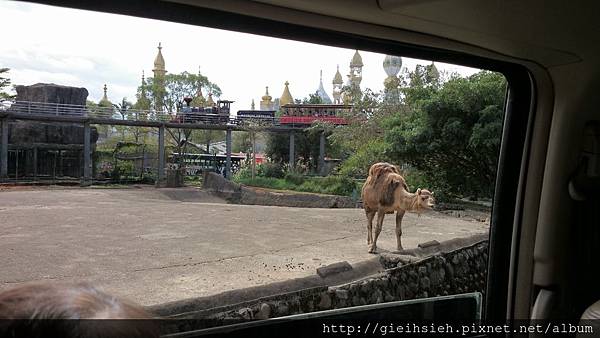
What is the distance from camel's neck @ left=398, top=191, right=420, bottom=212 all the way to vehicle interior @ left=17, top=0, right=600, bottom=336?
11.8ft

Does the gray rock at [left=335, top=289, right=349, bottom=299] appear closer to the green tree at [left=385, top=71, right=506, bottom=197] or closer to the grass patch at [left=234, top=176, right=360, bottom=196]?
the green tree at [left=385, top=71, right=506, bottom=197]

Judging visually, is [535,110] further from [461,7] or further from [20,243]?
[20,243]

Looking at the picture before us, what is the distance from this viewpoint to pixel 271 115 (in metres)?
4.37

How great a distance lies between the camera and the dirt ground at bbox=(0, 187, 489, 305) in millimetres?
3523

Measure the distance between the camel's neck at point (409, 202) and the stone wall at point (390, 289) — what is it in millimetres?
1121

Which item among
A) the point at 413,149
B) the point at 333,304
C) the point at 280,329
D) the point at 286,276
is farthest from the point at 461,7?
the point at 413,149

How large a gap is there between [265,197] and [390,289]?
26.0 feet

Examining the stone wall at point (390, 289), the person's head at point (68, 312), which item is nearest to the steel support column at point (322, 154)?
the stone wall at point (390, 289)

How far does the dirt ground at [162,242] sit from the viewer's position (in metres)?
3.52

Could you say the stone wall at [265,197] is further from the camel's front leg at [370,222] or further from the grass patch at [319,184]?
the camel's front leg at [370,222]

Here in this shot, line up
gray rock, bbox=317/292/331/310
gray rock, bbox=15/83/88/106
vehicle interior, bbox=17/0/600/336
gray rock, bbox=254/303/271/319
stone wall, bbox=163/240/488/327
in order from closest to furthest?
1. vehicle interior, bbox=17/0/600/336
2. gray rock, bbox=15/83/88/106
3. gray rock, bbox=254/303/271/319
4. stone wall, bbox=163/240/488/327
5. gray rock, bbox=317/292/331/310

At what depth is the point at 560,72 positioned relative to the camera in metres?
1.48

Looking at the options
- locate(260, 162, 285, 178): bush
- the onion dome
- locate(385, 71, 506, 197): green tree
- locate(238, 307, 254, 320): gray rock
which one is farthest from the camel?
the onion dome

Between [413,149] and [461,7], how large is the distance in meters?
5.53
